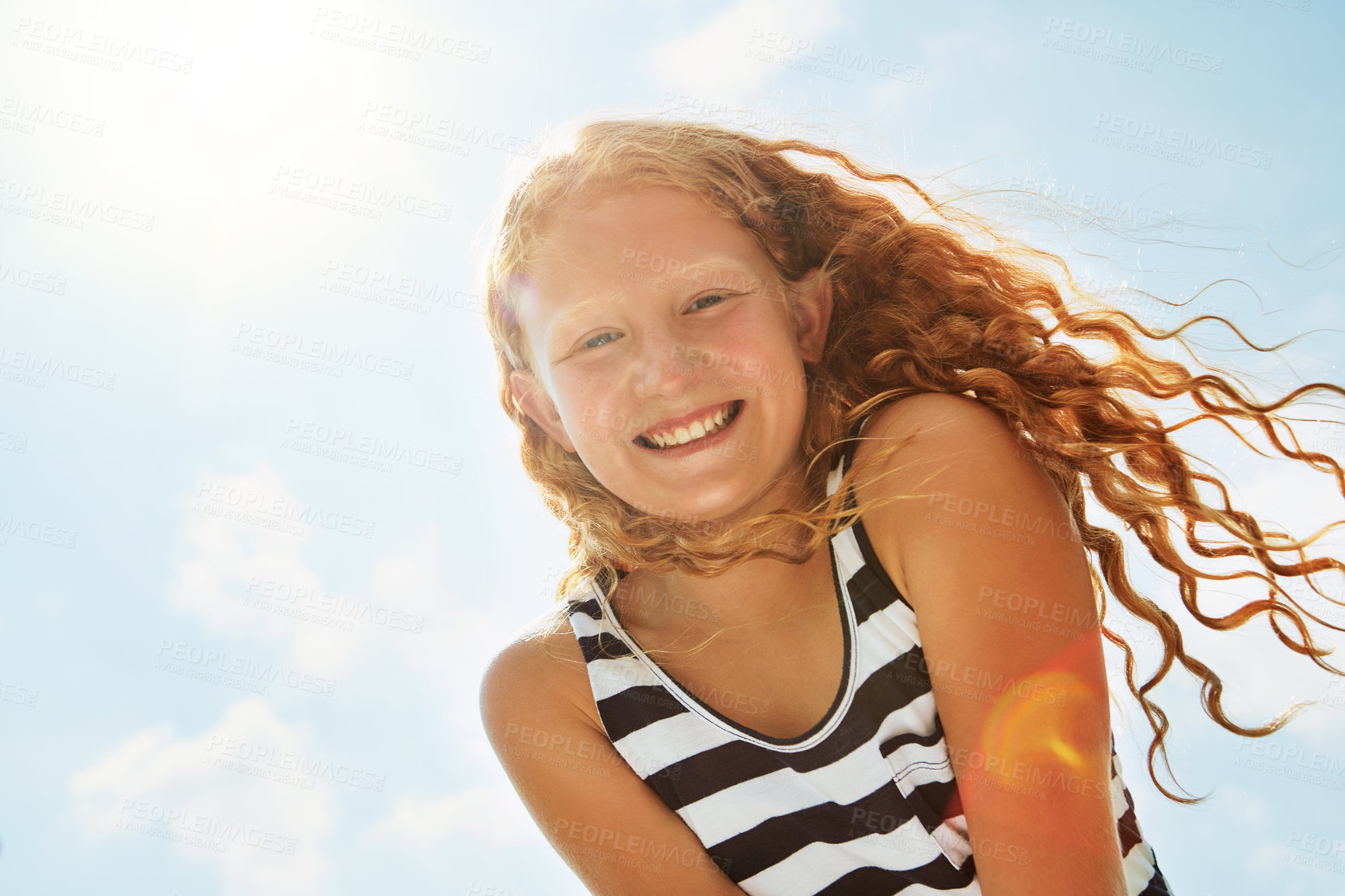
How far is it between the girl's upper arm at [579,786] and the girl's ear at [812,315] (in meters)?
0.97

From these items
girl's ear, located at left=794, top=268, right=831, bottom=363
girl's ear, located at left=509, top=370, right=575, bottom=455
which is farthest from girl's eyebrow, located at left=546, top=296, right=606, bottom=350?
girl's ear, located at left=794, top=268, right=831, bottom=363

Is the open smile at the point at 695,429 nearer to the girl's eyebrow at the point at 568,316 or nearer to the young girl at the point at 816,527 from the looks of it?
the young girl at the point at 816,527

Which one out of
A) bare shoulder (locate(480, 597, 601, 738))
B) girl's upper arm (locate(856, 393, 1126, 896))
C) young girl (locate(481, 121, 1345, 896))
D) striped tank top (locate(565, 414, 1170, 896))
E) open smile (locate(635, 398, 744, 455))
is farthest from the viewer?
bare shoulder (locate(480, 597, 601, 738))

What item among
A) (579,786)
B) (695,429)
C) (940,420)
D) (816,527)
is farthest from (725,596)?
(940,420)

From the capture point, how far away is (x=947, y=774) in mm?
1923

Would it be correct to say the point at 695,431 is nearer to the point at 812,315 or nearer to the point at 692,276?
the point at 692,276

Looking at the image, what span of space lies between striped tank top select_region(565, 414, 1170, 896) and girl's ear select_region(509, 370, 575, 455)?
2.60 feet

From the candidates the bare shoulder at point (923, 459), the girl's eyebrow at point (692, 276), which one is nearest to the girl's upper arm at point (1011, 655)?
the bare shoulder at point (923, 459)

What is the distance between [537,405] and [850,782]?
4.12 ft

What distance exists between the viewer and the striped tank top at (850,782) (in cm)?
191

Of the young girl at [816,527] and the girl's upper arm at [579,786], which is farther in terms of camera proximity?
the girl's upper arm at [579,786]

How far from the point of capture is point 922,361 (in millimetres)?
2104

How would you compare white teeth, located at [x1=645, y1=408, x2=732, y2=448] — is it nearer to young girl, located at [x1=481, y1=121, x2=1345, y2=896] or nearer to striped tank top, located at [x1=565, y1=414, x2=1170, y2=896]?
young girl, located at [x1=481, y1=121, x2=1345, y2=896]

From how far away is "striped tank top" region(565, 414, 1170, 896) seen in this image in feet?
6.25
